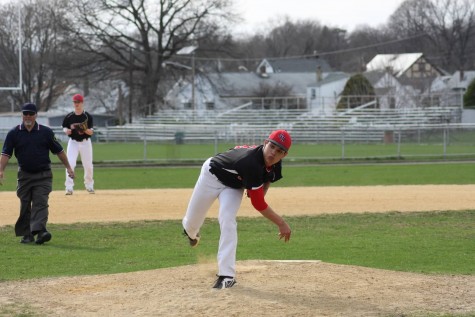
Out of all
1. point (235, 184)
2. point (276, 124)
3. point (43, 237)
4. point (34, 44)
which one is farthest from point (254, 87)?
point (235, 184)

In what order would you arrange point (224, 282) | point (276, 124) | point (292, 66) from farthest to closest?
point (292, 66)
point (276, 124)
point (224, 282)

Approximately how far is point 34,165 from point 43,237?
1.08 metres

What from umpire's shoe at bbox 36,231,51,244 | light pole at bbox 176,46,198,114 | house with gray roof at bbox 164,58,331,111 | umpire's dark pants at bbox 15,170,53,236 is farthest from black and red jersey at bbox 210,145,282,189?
house with gray roof at bbox 164,58,331,111

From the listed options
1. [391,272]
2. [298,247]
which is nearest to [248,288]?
[391,272]

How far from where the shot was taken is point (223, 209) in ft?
28.8

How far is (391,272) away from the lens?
10.0m

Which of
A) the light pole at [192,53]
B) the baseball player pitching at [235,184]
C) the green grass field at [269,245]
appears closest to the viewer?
the baseball player pitching at [235,184]

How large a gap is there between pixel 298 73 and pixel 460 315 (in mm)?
93306

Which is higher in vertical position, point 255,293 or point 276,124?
point 255,293

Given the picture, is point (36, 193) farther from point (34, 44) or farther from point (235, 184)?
point (34, 44)

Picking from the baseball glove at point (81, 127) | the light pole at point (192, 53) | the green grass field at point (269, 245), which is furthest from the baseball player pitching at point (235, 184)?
the light pole at point (192, 53)

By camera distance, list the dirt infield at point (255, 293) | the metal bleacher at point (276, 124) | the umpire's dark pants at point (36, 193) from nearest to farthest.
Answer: the dirt infield at point (255, 293) → the umpire's dark pants at point (36, 193) → the metal bleacher at point (276, 124)

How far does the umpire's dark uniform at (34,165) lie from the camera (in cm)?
1279

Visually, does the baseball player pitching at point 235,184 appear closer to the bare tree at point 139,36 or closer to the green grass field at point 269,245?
the green grass field at point 269,245
